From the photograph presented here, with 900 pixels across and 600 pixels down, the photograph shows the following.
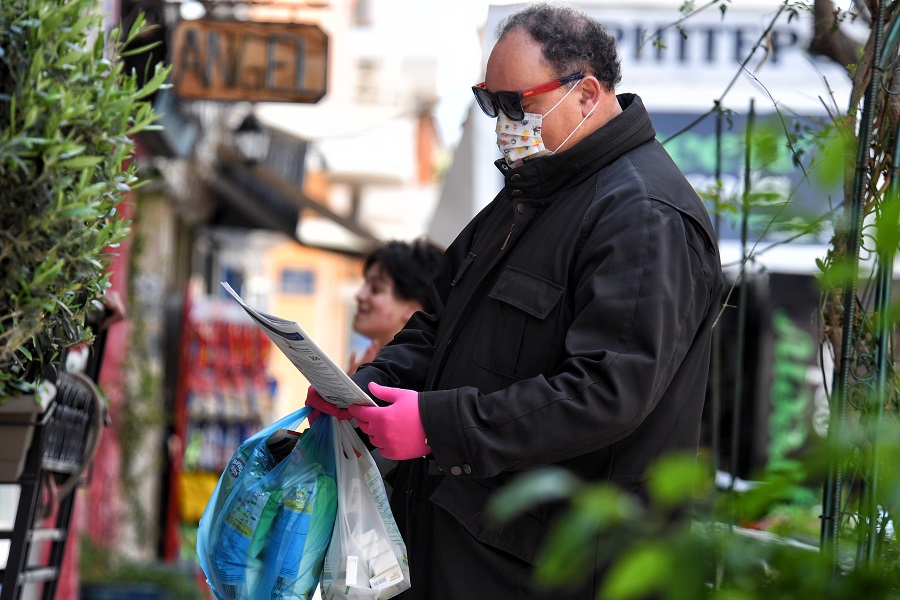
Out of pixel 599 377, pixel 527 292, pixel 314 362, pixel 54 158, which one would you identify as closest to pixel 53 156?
pixel 54 158

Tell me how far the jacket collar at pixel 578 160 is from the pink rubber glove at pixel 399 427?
0.52 m

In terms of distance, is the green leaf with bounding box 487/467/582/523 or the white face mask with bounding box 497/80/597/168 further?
the white face mask with bounding box 497/80/597/168

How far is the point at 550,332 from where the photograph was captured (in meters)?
2.24

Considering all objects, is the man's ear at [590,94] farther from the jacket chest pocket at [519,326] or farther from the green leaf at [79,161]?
the green leaf at [79,161]

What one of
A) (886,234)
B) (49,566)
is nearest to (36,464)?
(49,566)

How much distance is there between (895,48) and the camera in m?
2.37

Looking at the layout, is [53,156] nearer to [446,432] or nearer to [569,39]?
[446,432]

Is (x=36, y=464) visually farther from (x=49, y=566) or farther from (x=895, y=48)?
(x=895, y=48)

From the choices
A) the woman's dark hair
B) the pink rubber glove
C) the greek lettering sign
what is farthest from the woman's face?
the greek lettering sign

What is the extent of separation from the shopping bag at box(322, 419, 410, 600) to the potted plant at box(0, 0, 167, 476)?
0.64 meters

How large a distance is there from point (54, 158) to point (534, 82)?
0.94m

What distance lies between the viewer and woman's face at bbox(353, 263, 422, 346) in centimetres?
448

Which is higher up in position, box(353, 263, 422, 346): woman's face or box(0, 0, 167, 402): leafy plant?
box(0, 0, 167, 402): leafy plant

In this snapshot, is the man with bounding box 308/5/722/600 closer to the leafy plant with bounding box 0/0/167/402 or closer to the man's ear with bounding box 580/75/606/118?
the man's ear with bounding box 580/75/606/118
